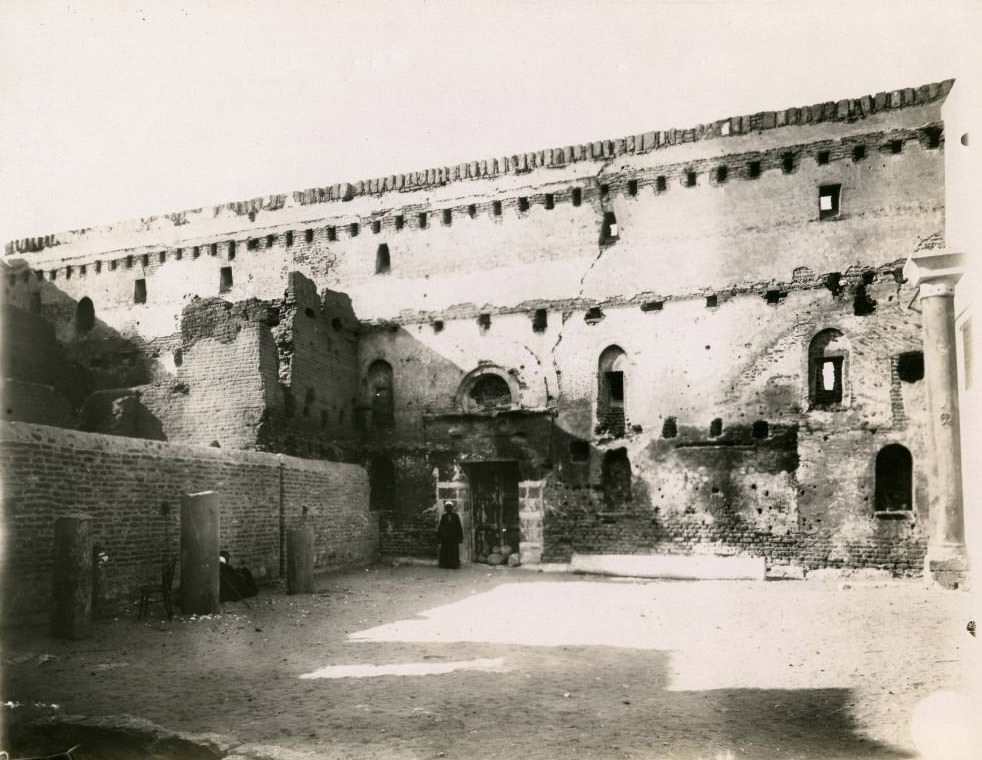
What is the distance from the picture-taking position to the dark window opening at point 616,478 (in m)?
16.2

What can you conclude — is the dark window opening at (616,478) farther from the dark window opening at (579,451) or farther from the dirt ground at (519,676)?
the dirt ground at (519,676)

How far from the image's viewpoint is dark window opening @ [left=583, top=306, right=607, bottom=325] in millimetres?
16781

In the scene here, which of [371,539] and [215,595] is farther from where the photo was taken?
[371,539]

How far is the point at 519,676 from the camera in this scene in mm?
6809

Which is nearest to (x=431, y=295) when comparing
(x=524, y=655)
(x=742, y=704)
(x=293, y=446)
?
(x=293, y=446)

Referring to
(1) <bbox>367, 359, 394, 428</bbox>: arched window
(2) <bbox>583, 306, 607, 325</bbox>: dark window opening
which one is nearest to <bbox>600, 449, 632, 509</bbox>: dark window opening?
(2) <bbox>583, 306, 607, 325</bbox>: dark window opening

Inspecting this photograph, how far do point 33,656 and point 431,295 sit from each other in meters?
12.7

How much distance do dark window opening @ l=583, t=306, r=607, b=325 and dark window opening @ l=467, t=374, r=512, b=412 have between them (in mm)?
2420

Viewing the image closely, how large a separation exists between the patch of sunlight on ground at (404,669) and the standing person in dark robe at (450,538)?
9.22 m

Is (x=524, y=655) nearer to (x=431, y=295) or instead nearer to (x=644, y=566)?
(x=644, y=566)

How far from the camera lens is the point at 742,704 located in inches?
233

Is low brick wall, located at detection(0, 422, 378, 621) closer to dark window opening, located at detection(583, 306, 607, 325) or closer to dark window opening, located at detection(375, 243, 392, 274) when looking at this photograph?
dark window opening, located at detection(375, 243, 392, 274)

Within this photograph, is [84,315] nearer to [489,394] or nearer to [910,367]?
[489,394]

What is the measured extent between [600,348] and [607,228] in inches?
111
